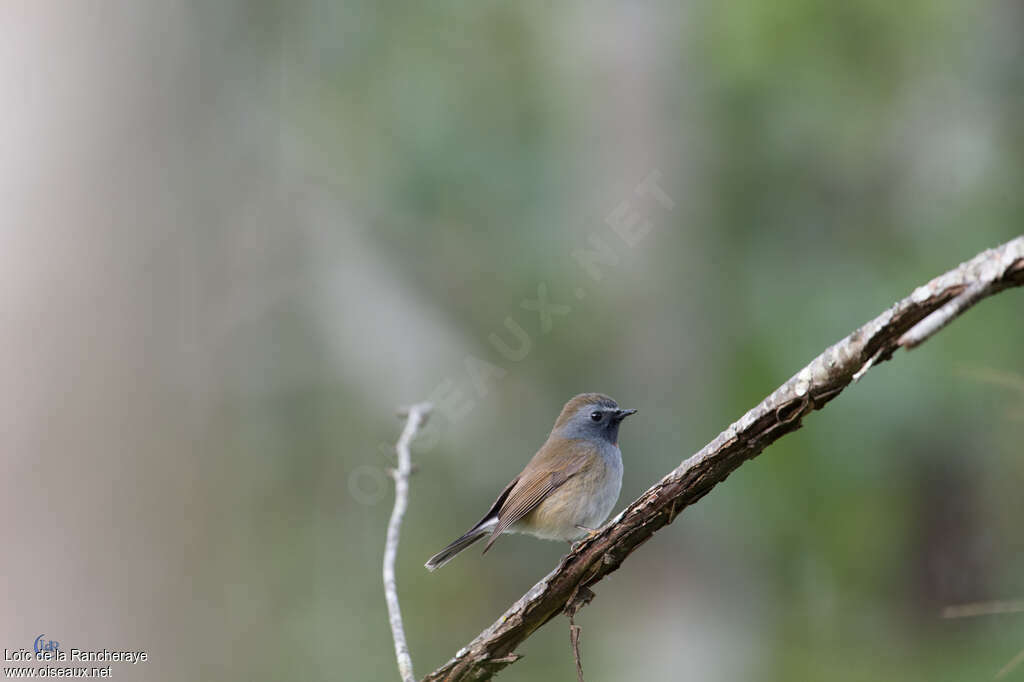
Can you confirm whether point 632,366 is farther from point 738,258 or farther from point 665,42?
point 665,42

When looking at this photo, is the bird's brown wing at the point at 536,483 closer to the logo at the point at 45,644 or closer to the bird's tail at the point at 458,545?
the bird's tail at the point at 458,545

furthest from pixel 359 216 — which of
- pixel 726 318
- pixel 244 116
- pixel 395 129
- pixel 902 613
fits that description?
pixel 902 613

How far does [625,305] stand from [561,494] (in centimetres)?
420

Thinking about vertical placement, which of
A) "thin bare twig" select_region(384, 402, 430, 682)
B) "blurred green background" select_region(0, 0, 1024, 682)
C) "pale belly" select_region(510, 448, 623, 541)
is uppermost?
"blurred green background" select_region(0, 0, 1024, 682)

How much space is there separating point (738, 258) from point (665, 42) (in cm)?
215

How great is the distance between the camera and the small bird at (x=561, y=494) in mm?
4477

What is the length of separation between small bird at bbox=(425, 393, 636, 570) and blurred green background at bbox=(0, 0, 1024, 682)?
286cm

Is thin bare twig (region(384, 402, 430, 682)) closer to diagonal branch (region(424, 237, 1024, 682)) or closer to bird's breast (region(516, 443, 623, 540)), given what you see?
diagonal branch (region(424, 237, 1024, 682))

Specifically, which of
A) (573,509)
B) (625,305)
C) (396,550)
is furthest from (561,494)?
(625,305)

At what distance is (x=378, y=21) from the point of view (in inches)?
360

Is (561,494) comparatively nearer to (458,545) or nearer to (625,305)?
(458,545)

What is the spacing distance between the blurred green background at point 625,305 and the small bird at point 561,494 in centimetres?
286

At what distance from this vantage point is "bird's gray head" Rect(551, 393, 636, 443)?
16.1 feet

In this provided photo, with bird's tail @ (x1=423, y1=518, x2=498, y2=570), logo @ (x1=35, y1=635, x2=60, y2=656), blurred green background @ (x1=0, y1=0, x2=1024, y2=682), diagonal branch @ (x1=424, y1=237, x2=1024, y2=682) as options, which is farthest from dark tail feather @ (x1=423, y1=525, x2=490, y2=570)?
blurred green background @ (x1=0, y1=0, x2=1024, y2=682)
